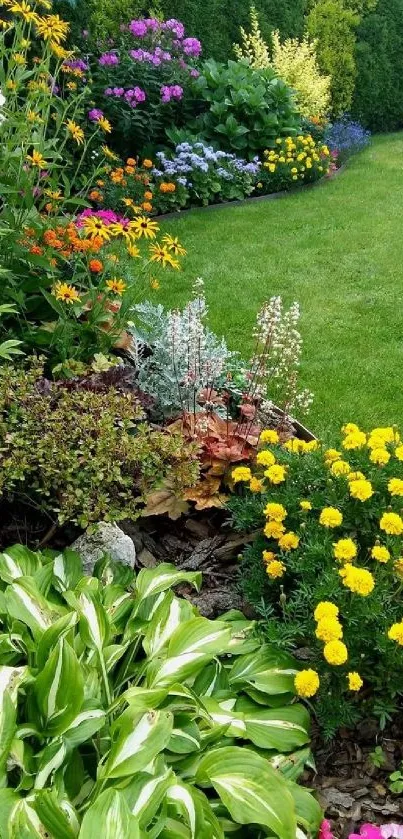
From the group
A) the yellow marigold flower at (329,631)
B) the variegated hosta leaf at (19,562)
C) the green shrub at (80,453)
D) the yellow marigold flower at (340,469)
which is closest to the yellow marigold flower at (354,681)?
the yellow marigold flower at (329,631)

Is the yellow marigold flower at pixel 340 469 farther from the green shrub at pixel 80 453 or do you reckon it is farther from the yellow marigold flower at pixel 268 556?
the green shrub at pixel 80 453

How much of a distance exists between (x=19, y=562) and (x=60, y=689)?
2.43 ft

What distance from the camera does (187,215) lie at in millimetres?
7711

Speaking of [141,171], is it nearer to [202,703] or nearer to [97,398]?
[97,398]

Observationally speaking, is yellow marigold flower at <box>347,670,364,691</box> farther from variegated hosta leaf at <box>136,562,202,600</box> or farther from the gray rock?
the gray rock

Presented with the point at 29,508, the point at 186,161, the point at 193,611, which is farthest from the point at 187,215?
the point at 193,611

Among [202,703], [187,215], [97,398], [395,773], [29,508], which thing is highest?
[97,398]

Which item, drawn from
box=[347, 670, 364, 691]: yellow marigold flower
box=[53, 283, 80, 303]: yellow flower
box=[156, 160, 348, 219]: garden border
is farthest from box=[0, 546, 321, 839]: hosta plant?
box=[156, 160, 348, 219]: garden border

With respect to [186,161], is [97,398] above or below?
above

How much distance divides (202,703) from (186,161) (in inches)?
259

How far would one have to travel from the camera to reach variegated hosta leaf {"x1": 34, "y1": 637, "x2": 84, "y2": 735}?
1.83 metres

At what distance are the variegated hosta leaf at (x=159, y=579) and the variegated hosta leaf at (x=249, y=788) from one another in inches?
24.3

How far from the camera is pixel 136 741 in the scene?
5.80 ft

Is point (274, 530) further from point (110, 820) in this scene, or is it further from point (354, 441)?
point (110, 820)
